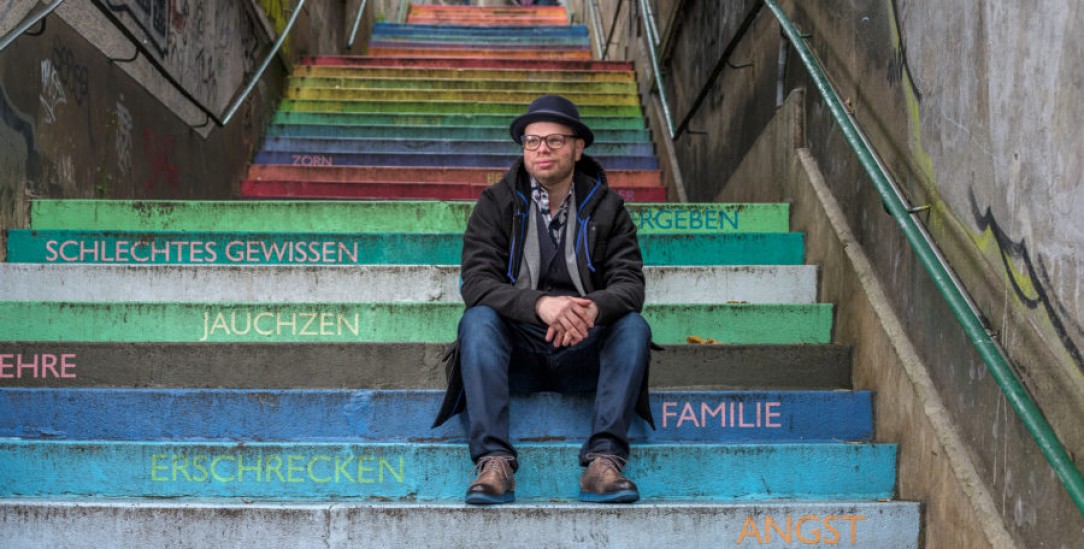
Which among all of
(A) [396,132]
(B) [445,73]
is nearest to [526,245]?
(A) [396,132]

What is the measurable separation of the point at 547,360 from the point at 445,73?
6.54 meters

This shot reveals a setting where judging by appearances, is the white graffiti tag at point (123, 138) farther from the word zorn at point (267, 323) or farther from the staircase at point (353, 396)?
the word zorn at point (267, 323)

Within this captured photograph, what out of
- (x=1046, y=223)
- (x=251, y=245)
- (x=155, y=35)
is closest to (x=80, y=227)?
(x=251, y=245)

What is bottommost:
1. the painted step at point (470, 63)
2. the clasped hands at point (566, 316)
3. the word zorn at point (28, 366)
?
the word zorn at point (28, 366)

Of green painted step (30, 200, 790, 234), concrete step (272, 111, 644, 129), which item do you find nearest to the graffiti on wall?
green painted step (30, 200, 790, 234)

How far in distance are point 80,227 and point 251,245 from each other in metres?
0.72

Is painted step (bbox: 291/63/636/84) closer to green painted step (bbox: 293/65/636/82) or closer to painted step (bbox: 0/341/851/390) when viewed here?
green painted step (bbox: 293/65/636/82)

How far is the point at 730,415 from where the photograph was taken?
3346 mm

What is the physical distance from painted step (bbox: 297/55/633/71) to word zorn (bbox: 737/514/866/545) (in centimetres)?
710

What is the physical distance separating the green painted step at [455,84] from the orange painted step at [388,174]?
1833 mm

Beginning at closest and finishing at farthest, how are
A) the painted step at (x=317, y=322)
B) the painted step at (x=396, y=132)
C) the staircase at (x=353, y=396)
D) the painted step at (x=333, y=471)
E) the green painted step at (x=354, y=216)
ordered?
1. the staircase at (x=353, y=396)
2. the painted step at (x=333, y=471)
3. the painted step at (x=317, y=322)
4. the green painted step at (x=354, y=216)
5. the painted step at (x=396, y=132)

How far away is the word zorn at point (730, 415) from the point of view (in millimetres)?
3338

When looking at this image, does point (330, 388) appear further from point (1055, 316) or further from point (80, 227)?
point (1055, 316)

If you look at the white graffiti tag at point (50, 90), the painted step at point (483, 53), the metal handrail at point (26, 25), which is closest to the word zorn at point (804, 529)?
the metal handrail at point (26, 25)
